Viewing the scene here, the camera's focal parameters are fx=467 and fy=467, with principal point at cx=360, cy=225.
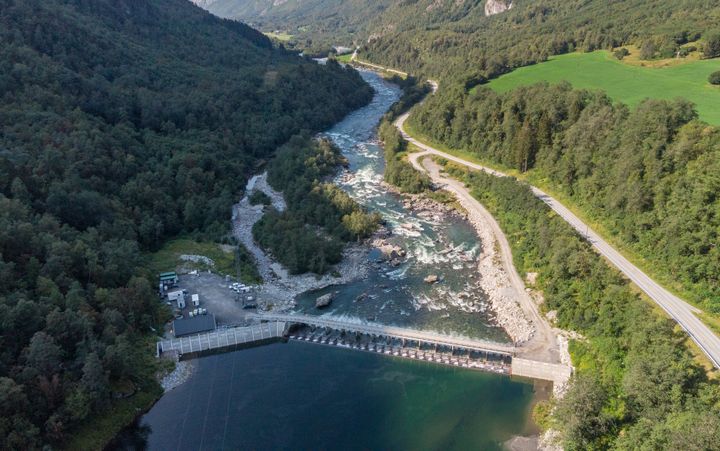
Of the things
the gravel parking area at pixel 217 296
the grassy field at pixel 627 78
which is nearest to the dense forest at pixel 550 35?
the grassy field at pixel 627 78

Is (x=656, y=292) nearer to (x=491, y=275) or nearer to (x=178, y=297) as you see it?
(x=491, y=275)

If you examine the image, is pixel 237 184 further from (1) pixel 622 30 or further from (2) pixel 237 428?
(1) pixel 622 30

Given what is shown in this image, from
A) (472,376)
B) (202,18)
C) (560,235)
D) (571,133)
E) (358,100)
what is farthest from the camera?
(202,18)

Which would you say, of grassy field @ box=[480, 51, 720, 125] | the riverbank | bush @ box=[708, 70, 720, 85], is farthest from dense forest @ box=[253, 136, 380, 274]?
bush @ box=[708, 70, 720, 85]

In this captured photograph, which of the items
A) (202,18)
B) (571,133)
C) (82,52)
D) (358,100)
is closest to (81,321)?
(571,133)

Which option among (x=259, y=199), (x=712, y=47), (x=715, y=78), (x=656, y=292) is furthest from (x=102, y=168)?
(x=712, y=47)

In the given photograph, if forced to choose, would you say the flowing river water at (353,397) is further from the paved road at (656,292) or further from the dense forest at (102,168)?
the paved road at (656,292)
